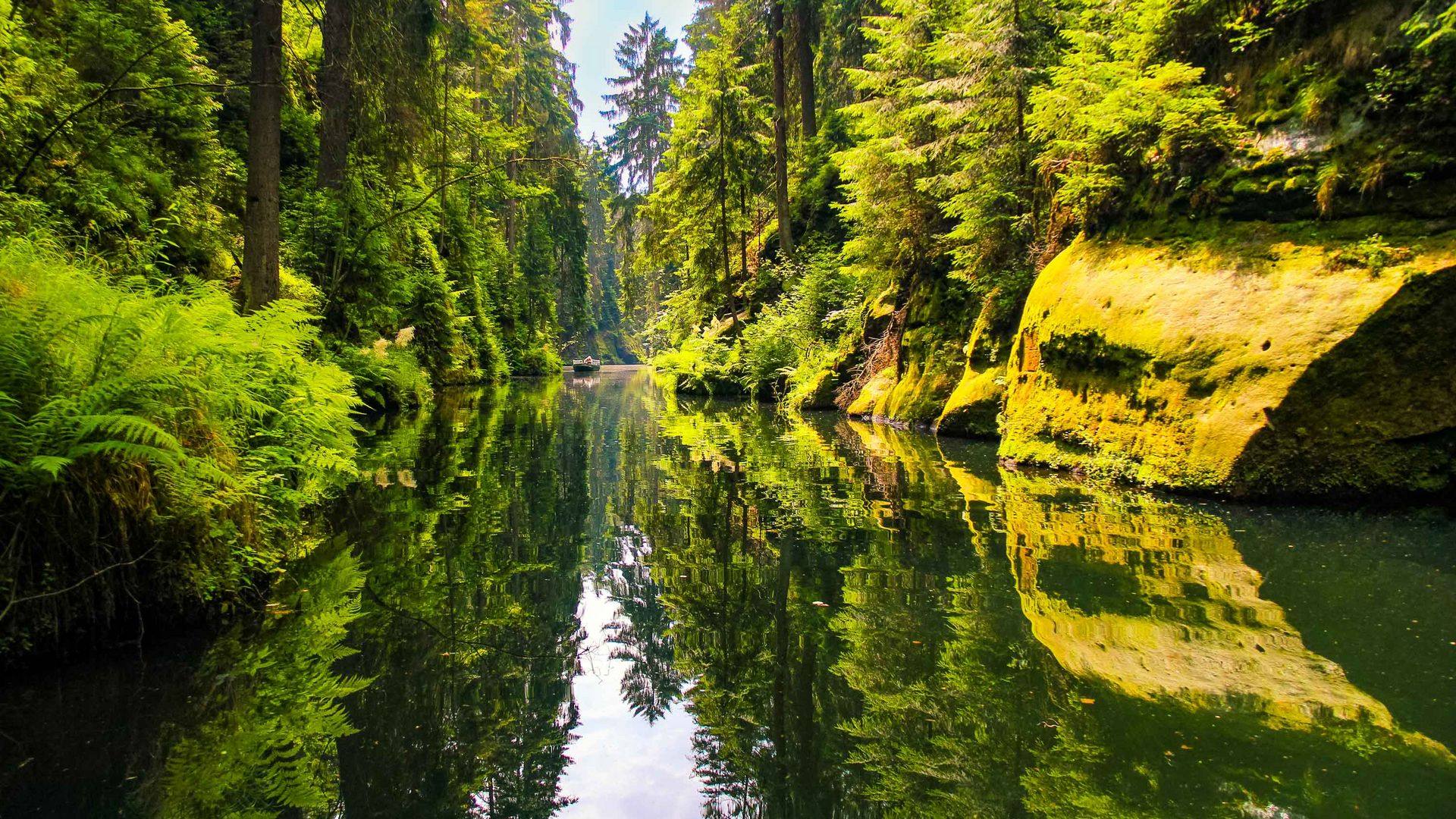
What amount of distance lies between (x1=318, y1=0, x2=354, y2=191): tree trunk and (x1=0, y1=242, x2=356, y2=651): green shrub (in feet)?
19.4

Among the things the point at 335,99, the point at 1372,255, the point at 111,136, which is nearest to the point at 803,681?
the point at 1372,255

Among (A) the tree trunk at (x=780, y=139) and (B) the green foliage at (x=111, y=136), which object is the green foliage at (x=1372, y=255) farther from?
(A) the tree trunk at (x=780, y=139)

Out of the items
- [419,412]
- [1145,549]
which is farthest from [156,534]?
[419,412]

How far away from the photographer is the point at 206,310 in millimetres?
3990

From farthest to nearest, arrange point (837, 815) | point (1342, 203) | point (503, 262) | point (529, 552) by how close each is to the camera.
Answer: point (503, 262) < point (1342, 203) < point (529, 552) < point (837, 815)

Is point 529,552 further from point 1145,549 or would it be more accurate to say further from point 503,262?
point 503,262

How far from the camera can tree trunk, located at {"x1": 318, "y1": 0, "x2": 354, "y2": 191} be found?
8359 mm

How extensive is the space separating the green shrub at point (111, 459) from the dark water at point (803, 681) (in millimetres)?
301

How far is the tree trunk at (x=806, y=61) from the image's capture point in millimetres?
21016

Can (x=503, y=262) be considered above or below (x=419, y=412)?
above

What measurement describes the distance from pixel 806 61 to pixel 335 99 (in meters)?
14.6

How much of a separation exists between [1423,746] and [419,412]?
14.6 m

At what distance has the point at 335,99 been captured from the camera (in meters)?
12.7

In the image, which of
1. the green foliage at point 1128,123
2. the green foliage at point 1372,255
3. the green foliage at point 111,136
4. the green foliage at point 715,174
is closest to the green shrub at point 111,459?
the green foliage at point 111,136
